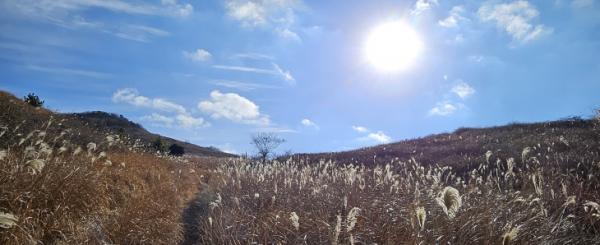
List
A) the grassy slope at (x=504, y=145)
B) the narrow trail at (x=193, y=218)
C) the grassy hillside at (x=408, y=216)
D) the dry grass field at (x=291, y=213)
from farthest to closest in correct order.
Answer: the grassy slope at (x=504, y=145) → the narrow trail at (x=193, y=218) → the dry grass field at (x=291, y=213) → the grassy hillside at (x=408, y=216)

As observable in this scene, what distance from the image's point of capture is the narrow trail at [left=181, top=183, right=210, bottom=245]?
7.22m

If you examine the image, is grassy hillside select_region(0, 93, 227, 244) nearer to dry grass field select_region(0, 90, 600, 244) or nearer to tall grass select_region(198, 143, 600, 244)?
dry grass field select_region(0, 90, 600, 244)

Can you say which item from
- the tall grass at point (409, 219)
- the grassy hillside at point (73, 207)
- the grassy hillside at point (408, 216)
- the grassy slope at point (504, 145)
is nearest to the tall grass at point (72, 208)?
the grassy hillside at point (73, 207)

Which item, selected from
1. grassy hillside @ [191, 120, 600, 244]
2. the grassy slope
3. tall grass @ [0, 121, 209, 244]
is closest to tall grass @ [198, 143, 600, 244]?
grassy hillside @ [191, 120, 600, 244]

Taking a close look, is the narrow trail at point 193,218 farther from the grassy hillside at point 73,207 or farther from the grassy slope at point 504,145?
the grassy slope at point 504,145

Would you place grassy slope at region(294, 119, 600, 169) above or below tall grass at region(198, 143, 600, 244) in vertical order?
above

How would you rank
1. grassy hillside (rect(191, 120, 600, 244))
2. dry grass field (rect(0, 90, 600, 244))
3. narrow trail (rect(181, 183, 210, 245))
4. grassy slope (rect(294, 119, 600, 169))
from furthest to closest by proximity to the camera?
grassy slope (rect(294, 119, 600, 169)), narrow trail (rect(181, 183, 210, 245)), dry grass field (rect(0, 90, 600, 244)), grassy hillside (rect(191, 120, 600, 244))

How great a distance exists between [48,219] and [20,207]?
0.50 metres

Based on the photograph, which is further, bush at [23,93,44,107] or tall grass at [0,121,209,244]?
bush at [23,93,44,107]

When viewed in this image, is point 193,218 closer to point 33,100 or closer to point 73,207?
point 73,207

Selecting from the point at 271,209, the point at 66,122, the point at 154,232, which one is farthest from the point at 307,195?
the point at 66,122

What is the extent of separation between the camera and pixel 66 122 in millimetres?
20562

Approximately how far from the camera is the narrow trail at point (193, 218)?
7.22 m

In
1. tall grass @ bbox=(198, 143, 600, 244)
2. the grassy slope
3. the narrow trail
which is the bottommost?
the narrow trail
